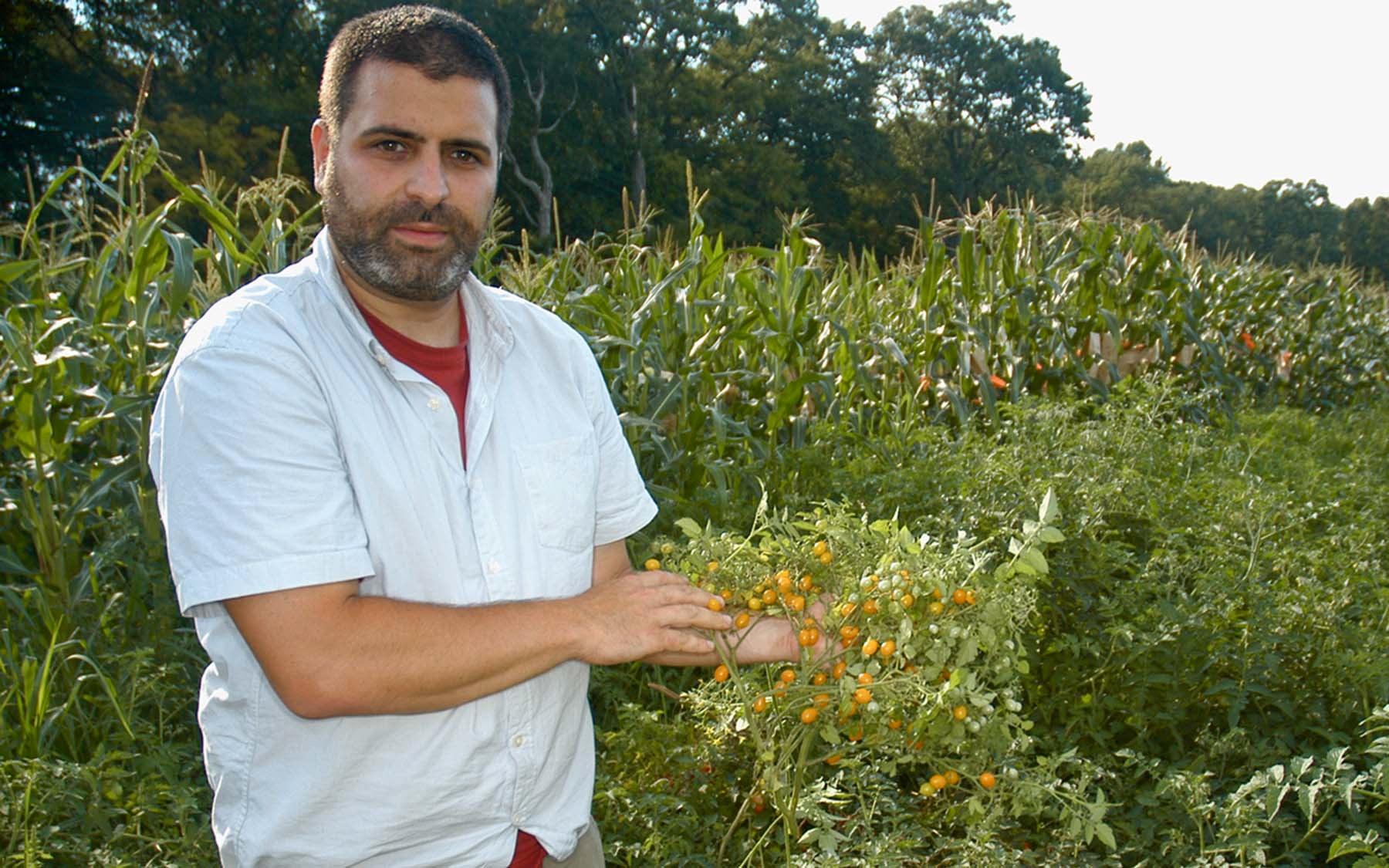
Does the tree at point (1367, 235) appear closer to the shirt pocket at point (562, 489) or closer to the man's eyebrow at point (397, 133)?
the shirt pocket at point (562, 489)

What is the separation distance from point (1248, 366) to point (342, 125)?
911 cm

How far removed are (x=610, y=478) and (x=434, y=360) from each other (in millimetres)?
377

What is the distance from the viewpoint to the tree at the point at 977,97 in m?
54.1

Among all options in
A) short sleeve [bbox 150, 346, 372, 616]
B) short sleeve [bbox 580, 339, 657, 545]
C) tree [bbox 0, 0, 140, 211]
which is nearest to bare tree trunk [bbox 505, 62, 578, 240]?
tree [bbox 0, 0, 140, 211]

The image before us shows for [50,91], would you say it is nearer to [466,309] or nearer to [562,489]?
[466,309]

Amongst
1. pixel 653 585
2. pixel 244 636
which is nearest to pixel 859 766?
pixel 653 585

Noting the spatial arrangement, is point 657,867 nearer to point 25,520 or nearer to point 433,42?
point 433,42

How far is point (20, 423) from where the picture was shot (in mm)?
3879

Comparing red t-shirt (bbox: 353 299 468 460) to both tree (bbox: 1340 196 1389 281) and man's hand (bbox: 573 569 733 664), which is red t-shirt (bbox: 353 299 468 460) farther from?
tree (bbox: 1340 196 1389 281)

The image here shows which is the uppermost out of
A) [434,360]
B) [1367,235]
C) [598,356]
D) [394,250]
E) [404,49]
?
[1367,235]

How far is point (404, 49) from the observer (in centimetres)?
170

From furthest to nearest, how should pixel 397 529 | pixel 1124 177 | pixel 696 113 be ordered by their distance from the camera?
pixel 1124 177
pixel 696 113
pixel 397 529

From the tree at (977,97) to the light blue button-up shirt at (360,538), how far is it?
5386cm

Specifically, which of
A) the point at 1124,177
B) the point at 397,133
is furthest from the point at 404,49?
the point at 1124,177
